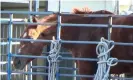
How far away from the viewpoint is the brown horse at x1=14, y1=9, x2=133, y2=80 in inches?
189

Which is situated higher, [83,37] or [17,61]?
[83,37]

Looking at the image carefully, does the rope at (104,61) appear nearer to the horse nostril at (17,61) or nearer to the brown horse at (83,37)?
the brown horse at (83,37)

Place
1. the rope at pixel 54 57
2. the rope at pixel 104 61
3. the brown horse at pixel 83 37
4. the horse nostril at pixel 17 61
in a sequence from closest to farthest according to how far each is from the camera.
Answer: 1. the rope at pixel 104 61
2. the rope at pixel 54 57
3. the brown horse at pixel 83 37
4. the horse nostril at pixel 17 61

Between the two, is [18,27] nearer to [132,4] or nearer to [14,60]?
[14,60]

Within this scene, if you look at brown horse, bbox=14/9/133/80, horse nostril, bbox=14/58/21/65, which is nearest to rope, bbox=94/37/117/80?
brown horse, bbox=14/9/133/80

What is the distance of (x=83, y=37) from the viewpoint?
5062mm

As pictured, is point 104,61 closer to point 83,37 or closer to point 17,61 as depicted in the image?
point 83,37

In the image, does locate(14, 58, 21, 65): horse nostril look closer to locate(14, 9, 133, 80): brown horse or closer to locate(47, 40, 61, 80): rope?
locate(14, 9, 133, 80): brown horse

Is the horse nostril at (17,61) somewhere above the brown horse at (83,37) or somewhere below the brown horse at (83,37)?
below

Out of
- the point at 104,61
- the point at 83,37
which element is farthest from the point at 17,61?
the point at 104,61

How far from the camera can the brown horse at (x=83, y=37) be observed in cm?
480

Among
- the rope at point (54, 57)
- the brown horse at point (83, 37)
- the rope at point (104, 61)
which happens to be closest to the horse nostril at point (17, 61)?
the brown horse at point (83, 37)

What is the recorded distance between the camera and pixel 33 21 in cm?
491

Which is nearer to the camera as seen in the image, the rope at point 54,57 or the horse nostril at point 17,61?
the rope at point 54,57
